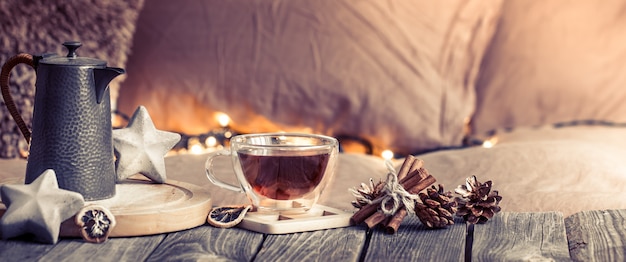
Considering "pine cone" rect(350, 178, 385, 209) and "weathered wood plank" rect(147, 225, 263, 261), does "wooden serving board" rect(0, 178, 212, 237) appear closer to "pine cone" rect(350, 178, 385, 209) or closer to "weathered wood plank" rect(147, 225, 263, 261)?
"weathered wood plank" rect(147, 225, 263, 261)

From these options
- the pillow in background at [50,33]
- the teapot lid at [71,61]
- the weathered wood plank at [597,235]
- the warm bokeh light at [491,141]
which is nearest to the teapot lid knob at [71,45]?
the teapot lid at [71,61]

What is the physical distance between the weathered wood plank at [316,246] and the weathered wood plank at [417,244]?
18 millimetres

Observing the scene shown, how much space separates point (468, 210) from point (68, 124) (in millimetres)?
481

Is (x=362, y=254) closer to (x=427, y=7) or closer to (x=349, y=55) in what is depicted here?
(x=349, y=55)

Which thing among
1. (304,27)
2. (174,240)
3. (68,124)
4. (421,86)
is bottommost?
(174,240)

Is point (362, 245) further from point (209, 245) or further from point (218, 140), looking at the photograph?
point (218, 140)

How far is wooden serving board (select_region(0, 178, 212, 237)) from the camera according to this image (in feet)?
2.82

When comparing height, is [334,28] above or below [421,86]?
above

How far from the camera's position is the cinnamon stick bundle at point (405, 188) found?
91 centimetres

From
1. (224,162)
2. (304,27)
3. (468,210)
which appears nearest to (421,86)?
(304,27)

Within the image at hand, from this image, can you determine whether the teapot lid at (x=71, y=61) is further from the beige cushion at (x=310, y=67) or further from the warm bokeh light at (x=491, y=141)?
the warm bokeh light at (x=491, y=141)

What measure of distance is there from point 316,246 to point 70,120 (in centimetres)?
32

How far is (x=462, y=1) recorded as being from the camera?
2080mm

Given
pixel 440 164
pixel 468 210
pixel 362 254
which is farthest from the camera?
pixel 440 164
